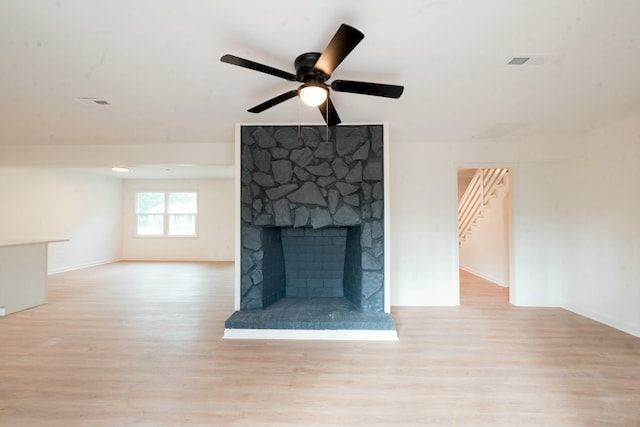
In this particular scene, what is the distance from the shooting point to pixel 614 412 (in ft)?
6.32

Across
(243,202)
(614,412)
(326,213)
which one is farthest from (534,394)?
(243,202)

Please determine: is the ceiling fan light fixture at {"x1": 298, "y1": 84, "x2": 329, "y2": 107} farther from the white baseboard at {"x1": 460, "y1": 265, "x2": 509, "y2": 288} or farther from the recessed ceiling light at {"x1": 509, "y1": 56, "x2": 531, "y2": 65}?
the white baseboard at {"x1": 460, "y1": 265, "x2": 509, "y2": 288}

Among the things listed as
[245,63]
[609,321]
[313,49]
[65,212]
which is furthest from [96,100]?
[609,321]

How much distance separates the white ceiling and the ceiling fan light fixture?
0.91 feet

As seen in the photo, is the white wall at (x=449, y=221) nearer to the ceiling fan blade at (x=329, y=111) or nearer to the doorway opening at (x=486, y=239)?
the doorway opening at (x=486, y=239)

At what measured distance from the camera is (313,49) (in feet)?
6.22

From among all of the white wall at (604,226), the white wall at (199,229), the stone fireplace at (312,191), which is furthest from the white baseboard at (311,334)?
the white wall at (199,229)

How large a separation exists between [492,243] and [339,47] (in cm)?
566

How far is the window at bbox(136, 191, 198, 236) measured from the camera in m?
8.47

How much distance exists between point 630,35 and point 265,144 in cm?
312

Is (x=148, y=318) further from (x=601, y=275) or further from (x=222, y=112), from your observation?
(x=601, y=275)

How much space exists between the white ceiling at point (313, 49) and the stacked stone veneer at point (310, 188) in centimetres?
26

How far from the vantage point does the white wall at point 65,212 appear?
5.73 metres

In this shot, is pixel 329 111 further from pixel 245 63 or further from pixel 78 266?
pixel 78 266
